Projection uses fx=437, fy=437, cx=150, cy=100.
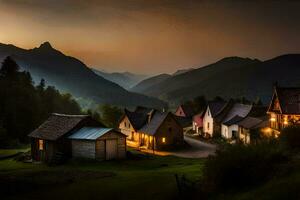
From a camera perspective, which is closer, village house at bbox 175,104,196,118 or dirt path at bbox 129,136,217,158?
dirt path at bbox 129,136,217,158

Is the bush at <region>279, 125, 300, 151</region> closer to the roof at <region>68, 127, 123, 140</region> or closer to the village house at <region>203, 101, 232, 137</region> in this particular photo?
the roof at <region>68, 127, 123, 140</region>

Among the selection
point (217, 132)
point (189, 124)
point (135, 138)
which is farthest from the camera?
point (189, 124)

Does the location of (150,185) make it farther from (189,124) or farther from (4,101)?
(189,124)

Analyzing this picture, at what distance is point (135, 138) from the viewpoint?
82.3 metres

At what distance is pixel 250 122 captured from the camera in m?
77.1

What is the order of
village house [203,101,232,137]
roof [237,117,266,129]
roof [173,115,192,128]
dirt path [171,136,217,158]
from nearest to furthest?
dirt path [171,136,217,158] < roof [237,117,266,129] < village house [203,101,232,137] < roof [173,115,192,128]

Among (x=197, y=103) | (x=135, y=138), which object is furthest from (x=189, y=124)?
(x=135, y=138)

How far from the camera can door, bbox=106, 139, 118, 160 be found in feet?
180

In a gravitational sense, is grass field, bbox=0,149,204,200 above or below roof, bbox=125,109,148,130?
below

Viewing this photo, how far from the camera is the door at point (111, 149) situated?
54812mm

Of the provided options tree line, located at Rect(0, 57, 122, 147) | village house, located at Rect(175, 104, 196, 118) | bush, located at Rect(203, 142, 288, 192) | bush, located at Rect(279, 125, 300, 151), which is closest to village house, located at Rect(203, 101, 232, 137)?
tree line, located at Rect(0, 57, 122, 147)

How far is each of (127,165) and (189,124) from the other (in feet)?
236

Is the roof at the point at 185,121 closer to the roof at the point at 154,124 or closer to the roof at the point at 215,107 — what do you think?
the roof at the point at 215,107

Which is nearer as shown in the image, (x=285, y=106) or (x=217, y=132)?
(x=285, y=106)
